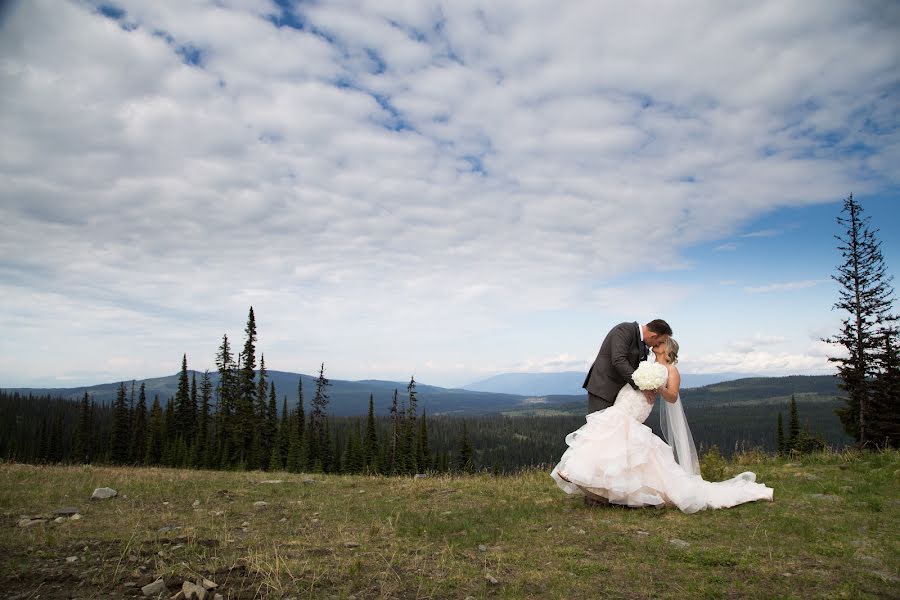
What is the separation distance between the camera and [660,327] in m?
10.4

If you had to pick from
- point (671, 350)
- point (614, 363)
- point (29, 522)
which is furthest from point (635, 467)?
point (29, 522)

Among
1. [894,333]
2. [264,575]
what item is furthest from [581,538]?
[894,333]

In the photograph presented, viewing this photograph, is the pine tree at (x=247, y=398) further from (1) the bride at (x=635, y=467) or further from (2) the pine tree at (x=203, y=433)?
(1) the bride at (x=635, y=467)

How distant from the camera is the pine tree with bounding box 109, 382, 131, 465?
76125 mm

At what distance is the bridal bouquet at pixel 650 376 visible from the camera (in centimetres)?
970

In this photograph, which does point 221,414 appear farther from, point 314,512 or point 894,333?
point 894,333

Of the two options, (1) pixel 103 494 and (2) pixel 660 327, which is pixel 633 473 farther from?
(1) pixel 103 494

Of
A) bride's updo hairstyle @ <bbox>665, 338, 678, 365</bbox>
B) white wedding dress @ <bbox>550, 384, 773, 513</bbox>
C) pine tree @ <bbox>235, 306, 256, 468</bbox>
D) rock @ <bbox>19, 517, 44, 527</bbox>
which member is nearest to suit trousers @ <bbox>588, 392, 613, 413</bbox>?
white wedding dress @ <bbox>550, 384, 773, 513</bbox>

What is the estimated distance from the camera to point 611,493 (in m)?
9.39

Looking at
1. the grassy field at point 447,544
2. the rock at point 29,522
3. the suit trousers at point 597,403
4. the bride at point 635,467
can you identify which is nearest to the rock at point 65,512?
the grassy field at point 447,544

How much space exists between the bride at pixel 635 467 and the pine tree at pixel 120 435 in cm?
8486

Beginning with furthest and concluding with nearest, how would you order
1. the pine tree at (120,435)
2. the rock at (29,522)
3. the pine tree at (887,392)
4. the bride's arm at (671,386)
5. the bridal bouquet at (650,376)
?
the pine tree at (120,435) → the pine tree at (887,392) → the bride's arm at (671,386) → the bridal bouquet at (650,376) → the rock at (29,522)

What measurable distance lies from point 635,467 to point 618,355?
214 cm

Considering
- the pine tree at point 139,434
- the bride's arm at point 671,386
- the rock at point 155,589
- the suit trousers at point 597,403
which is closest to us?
the rock at point 155,589
